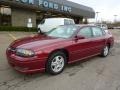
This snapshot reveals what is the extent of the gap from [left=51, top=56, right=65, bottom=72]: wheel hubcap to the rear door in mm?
1794

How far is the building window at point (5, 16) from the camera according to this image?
2106cm

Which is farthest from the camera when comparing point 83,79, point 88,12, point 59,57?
point 88,12

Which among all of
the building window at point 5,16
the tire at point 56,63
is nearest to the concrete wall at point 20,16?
the building window at point 5,16

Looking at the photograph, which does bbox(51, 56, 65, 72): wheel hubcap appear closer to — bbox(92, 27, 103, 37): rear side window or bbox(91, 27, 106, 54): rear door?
bbox(91, 27, 106, 54): rear door

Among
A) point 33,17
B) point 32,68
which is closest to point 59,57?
point 32,68

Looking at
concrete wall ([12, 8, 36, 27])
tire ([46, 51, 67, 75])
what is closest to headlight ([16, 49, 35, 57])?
tire ([46, 51, 67, 75])

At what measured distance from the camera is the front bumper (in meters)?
4.34

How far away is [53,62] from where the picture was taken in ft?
16.2

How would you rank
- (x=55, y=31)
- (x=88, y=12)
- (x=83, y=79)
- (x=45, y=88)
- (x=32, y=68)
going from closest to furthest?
(x=45, y=88) → (x=32, y=68) → (x=83, y=79) → (x=55, y=31) → (x=88, y=12)

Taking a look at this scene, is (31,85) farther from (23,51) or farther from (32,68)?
(23,51)

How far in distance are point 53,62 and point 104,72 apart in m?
1.68

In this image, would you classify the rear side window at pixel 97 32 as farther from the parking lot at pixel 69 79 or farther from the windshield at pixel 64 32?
the parking lot at pixel 69 79

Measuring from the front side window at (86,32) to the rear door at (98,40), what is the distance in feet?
0.81

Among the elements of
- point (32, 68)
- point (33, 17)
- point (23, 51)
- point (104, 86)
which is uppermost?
point (33, 17)
